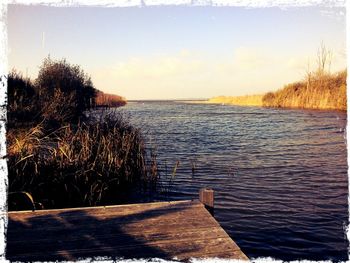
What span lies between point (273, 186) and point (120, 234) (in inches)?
264

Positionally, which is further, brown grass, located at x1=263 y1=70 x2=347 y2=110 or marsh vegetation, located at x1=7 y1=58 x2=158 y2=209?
brown grass, located at x1=263 y1=70 x2=347 y2=110

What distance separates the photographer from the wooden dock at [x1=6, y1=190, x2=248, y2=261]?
413 centimetres

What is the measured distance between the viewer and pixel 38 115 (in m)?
15.7

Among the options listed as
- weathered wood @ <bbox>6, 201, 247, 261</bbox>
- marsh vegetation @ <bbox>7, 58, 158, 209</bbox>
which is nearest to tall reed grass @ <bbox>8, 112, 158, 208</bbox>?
marsh vegetation @ <bbox>7, 58, 158, 209</bbox>

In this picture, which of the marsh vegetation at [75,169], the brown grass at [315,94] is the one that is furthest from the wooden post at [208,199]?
the brown grass at [315,94]

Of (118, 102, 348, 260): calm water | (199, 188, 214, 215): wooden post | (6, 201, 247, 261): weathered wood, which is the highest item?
(199, 188, 214, 215): wooden post

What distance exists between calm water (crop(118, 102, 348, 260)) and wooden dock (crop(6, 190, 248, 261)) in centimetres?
186

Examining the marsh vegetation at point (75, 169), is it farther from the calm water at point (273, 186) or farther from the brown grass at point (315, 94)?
the brown grass at point (315, 94)

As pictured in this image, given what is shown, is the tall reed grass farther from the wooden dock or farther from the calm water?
the wooden dock

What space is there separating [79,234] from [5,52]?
2.41m

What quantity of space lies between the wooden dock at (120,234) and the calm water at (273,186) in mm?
1865

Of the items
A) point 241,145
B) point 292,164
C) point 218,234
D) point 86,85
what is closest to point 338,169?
point 292,164

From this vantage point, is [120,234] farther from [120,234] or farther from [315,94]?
[315,94]

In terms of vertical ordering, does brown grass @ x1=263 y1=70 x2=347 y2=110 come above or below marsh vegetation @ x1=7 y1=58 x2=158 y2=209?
above
